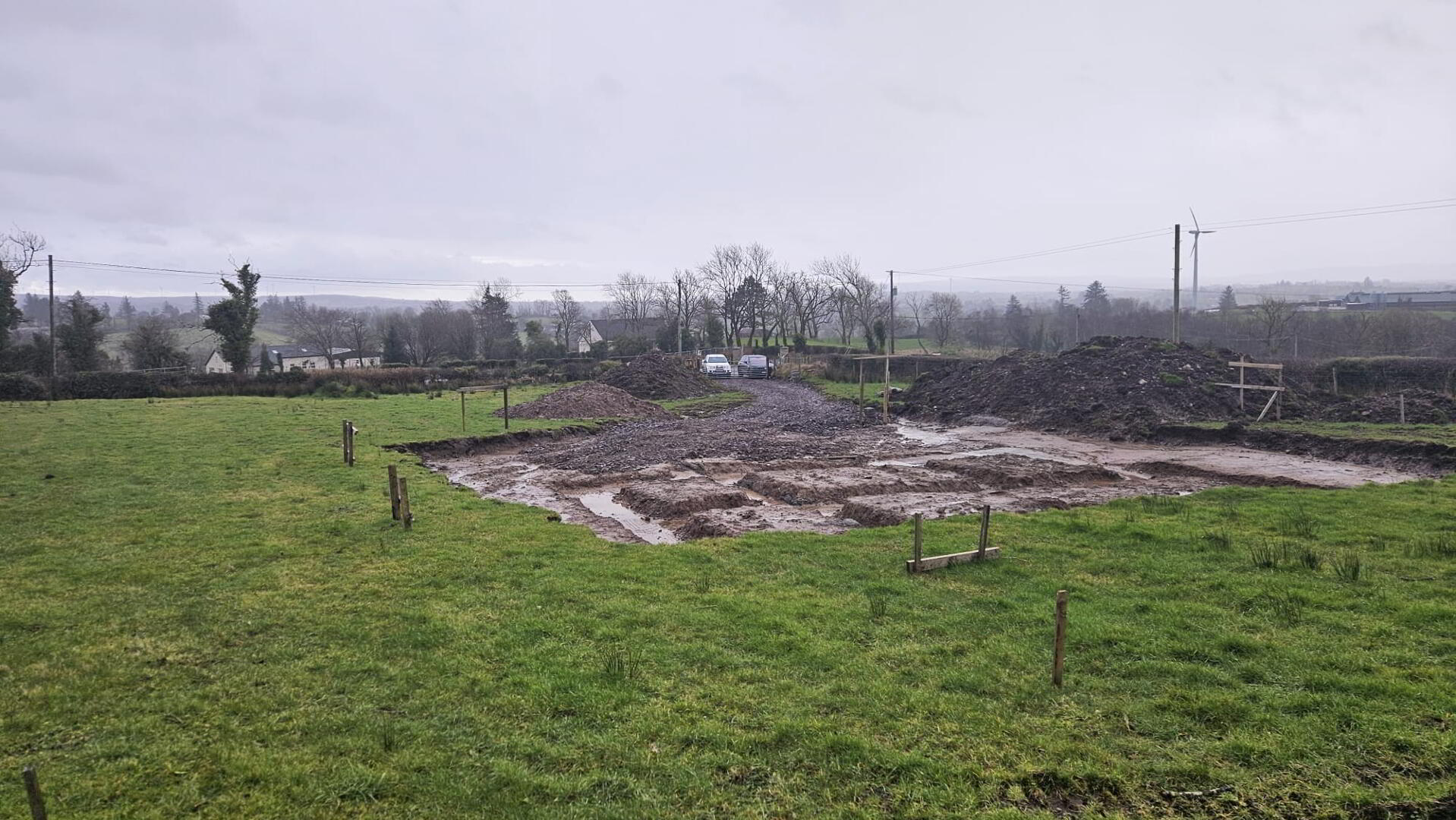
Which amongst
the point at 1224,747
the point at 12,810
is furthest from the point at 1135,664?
the point at 12,810

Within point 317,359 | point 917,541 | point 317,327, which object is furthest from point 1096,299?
point 317,327

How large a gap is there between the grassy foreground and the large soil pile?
48.5 feet

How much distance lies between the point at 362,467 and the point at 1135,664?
16.8 metres

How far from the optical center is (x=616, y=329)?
109562 mm

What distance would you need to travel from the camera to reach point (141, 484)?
617 inches

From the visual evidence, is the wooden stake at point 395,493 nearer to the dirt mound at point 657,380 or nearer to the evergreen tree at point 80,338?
the dirt mound at point 657,380

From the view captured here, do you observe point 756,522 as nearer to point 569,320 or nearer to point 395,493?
point 395,493

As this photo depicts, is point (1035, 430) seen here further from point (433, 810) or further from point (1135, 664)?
point (433, 810)

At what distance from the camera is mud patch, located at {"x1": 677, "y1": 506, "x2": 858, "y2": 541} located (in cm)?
1305

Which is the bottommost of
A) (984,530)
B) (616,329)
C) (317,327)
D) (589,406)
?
(984,530)

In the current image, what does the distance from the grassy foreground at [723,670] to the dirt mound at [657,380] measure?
2986cm

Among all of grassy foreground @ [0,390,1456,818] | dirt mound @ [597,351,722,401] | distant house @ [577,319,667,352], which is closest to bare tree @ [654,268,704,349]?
distant house @ [577,319,667,352]

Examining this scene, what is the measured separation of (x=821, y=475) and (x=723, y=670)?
37.2 feet

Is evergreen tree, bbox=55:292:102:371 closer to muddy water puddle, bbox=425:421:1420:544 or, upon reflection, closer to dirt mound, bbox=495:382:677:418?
dirt mound, bbox=495:382:677:418
